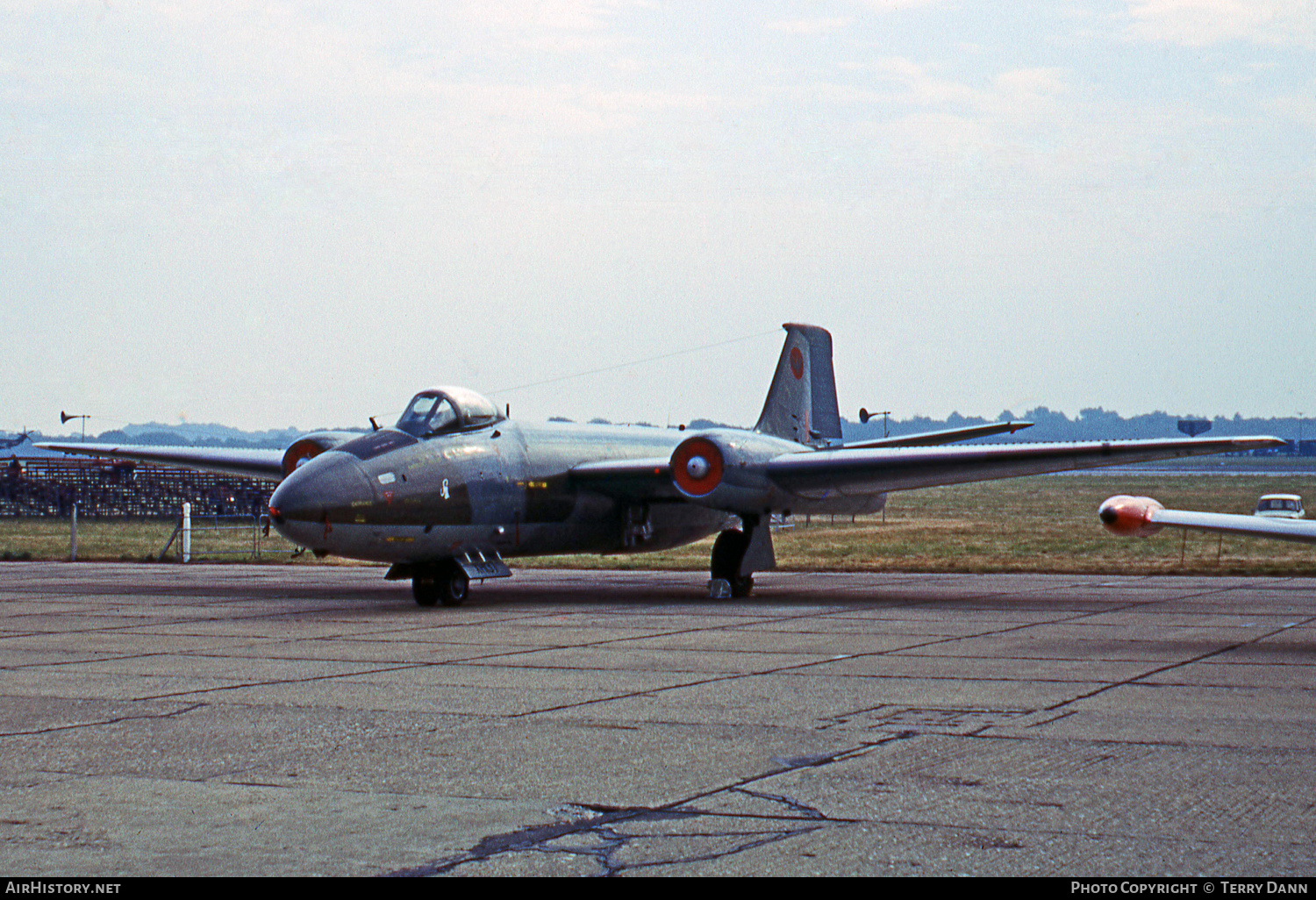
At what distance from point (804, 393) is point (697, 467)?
750 centimetres

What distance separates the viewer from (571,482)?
2202 cm

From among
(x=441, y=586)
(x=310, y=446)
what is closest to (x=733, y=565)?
(x=441, y=586)

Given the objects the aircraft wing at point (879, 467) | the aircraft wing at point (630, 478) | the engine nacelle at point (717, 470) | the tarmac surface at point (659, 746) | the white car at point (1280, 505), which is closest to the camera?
the tarmac surface at point (659, 746)

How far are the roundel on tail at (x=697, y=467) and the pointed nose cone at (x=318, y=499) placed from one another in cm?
509

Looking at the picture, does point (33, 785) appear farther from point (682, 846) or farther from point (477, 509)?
point (477, 509)

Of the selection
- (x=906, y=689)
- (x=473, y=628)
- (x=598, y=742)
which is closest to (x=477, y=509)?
(x=473, y=628)

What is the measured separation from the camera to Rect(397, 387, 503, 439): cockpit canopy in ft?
65.0

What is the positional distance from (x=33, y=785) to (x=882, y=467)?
15.5m

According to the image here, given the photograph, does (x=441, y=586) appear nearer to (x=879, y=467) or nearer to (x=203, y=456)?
(x=879, y=467)

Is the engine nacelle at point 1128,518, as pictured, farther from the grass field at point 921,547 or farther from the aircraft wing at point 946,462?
the grass field at point 921,547

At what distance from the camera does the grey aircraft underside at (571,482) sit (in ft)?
60.0

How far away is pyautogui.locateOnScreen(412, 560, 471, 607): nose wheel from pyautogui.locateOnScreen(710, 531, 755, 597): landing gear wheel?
170 inches

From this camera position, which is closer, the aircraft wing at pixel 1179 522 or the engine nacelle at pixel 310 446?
the aircraft wing at pixel 1179 522

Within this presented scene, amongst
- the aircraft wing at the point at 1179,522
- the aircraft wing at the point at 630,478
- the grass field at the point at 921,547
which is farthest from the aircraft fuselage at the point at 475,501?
the aircraft wing at the point at 1179,522
